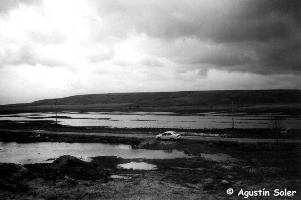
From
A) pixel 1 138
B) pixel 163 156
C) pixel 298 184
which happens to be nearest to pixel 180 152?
pixel 163 156

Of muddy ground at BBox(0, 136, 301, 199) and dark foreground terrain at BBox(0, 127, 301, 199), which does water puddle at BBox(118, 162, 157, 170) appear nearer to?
muddy ground at BBox(0, 136, 301, 199)

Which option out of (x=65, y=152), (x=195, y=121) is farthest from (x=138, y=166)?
(x=195, y=121)

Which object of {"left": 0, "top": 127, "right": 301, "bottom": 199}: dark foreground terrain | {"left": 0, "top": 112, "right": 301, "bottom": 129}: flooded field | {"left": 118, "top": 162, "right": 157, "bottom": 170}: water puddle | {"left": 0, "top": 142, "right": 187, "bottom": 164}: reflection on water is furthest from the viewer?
{"left": 0, "top": 112, "right": 301, "bottom": 129}: flooded field

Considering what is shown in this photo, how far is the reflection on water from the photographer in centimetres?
3591

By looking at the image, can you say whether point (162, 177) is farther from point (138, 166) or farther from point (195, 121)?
point (195, 121)

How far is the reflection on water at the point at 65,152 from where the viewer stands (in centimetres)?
3591

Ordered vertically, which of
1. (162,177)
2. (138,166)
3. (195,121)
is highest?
(195,121)

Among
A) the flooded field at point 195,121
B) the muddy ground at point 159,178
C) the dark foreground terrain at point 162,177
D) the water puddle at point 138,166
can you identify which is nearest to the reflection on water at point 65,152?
the dark foreground terrain at point 162,177

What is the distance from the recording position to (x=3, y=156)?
37.8 meters

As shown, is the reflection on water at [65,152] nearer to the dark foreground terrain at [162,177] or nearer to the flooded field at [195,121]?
the dark foreground terrain at [162,177]

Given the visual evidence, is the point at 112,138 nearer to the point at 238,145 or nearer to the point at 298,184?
the point at 238,145

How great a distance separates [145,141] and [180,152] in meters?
8.60

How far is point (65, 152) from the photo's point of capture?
40.8 metres

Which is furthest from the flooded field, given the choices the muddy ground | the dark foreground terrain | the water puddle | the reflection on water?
the water puddle
